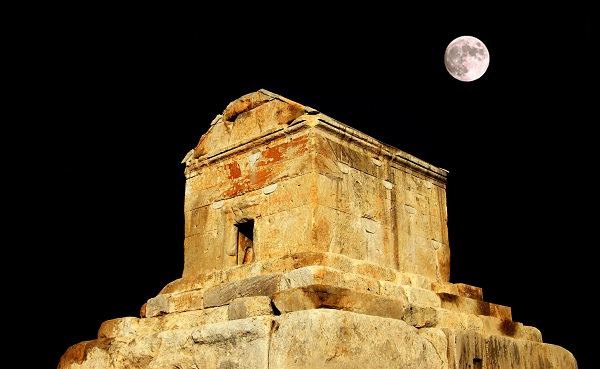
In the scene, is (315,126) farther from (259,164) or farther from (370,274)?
(370,274)

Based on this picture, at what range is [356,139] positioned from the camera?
19.0 feet

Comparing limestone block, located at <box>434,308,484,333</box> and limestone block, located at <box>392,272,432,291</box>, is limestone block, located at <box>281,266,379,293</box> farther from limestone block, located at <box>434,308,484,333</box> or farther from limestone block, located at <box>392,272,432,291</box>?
limestone block, located at <box>434,308,484,333</box>

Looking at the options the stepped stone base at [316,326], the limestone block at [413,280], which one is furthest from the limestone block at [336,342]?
the limestone block at [413,280]

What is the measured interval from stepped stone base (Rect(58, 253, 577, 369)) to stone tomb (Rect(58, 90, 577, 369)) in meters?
0.01

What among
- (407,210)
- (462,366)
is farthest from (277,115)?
(462,366)

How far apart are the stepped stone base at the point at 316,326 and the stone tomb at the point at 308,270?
0.5 inches

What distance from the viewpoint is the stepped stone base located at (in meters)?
4.37

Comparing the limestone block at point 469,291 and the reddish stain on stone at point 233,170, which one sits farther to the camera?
the limestone block at point 469,291

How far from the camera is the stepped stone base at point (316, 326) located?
437cm

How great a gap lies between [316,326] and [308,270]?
0.61 meters

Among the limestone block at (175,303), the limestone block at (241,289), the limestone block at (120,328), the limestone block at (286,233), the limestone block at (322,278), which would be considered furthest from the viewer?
the limestone block at (120,328)

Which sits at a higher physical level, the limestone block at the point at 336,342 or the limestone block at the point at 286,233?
the limestone block at the point at 286,233

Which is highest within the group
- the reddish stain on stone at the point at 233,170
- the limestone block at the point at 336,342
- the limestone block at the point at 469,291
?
the reddish stain on stone at the point at 233,170

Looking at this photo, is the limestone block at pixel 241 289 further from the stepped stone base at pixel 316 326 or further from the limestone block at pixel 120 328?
the limestone block at pixel 120 328
